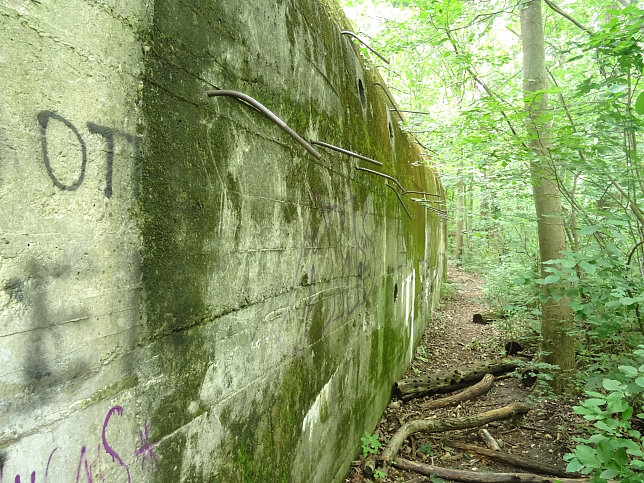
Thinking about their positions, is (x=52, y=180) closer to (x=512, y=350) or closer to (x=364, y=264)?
(x=364, y=264)

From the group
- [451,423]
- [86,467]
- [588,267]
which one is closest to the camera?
[86,467]

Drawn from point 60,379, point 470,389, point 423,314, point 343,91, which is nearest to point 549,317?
point 470,389

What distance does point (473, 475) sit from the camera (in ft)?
12.2

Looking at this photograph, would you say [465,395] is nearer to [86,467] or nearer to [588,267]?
[588,267]

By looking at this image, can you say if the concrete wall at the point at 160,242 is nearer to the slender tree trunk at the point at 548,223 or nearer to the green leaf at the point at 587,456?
the green leaf at the point at 587,456

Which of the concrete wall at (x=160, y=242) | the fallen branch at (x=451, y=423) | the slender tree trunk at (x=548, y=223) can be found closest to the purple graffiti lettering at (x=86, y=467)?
the concrete wall at (x=160, y=242)

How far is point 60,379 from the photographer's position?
43.1 inches

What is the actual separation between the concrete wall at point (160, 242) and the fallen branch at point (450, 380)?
3.07m

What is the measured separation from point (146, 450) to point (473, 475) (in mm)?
3431

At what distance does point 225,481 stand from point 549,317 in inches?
215

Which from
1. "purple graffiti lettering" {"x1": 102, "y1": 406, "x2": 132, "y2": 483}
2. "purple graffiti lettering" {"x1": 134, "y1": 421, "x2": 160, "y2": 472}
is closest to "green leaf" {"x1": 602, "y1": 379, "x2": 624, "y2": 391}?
"purple graffiti lettering" {"x1": 134, "y1": 421, "x2": 160, "y2": 472}

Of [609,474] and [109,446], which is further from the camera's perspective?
[609,474]

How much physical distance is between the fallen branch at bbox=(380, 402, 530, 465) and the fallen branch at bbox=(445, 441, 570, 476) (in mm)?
269

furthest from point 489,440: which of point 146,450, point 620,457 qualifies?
point 146,450
